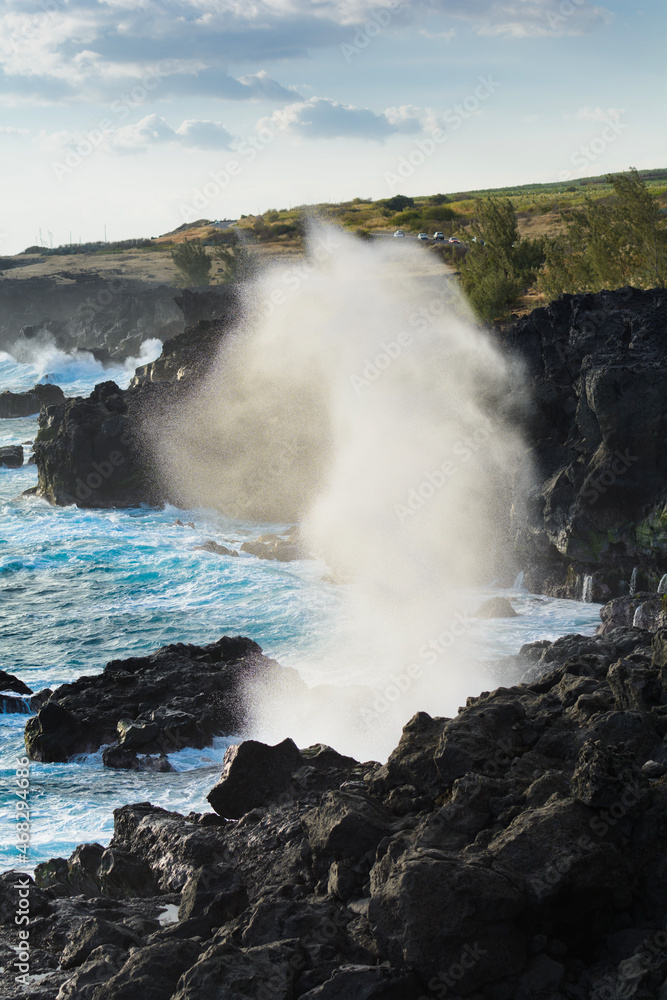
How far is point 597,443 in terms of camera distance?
23594 mm

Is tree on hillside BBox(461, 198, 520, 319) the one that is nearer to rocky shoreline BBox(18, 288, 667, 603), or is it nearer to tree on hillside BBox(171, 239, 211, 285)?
rocky shoreline BBox(18, 288, 667, 603)

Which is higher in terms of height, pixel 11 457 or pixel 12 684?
pixel 11 457

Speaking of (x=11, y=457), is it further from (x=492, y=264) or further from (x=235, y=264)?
(x=235, y=264)

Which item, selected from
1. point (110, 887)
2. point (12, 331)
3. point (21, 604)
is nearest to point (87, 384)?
point (12, 331)

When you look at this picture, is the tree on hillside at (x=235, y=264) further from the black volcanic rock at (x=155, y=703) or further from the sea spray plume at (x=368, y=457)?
the black volcanic rock at (x=155, y=703)

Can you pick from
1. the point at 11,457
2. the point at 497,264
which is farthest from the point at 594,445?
the point at 11,457

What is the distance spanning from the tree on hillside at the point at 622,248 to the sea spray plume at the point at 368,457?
543 centimetres

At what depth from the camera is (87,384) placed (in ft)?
233

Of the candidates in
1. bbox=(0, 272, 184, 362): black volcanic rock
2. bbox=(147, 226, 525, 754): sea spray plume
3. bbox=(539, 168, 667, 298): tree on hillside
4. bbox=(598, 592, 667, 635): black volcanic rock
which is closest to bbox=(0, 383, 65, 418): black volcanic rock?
bbox=(0, 272, 184, 362): black volcanic rock

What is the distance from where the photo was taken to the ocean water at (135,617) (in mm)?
13984

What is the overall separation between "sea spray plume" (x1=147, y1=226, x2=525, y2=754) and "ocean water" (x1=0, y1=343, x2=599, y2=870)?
1.03 m

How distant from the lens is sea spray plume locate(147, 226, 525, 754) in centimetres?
1925

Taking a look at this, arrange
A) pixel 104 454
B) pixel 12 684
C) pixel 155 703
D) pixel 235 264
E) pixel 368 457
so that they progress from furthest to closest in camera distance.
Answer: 1. pixel 235 264
2. pixel 104 454
3. pixel 368 457
4. pixel 12 684
5. pixel 155 703

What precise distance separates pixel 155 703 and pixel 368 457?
55.5 ft
